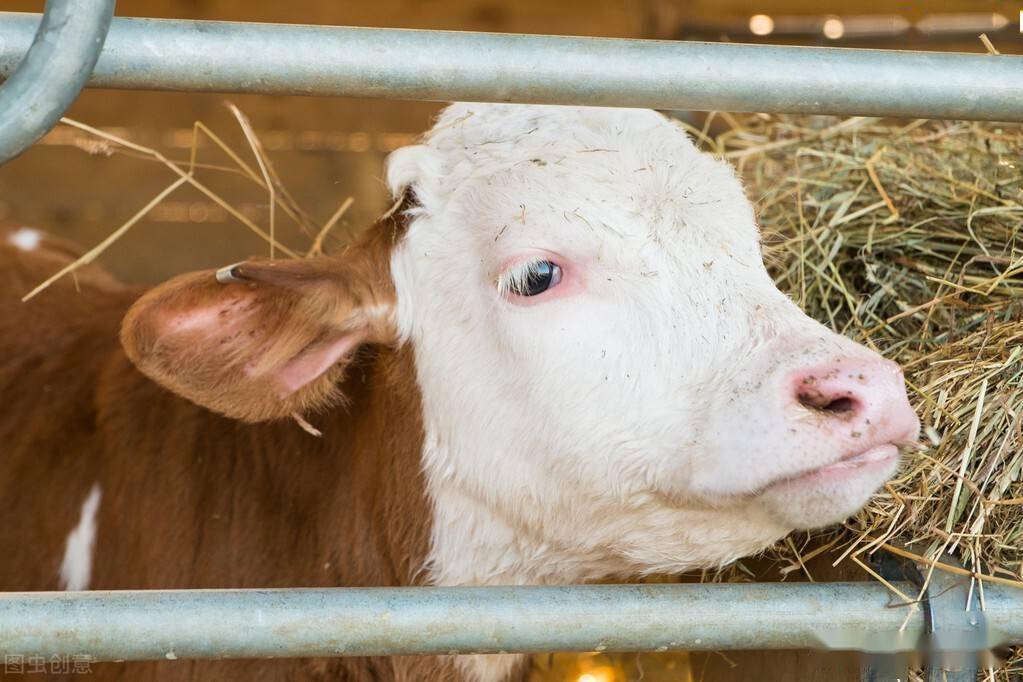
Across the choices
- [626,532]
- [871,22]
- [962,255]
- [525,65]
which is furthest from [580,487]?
[871,22]

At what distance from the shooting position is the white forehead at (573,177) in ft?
6.35

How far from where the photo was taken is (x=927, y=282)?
2.36 metres

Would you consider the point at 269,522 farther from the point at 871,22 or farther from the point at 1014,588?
the point at 871,22

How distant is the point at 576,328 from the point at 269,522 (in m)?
0.81

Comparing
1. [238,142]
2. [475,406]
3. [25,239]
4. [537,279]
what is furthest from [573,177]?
[238,142]

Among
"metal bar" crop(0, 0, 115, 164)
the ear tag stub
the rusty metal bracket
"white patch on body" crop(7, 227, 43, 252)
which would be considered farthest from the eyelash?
"white patch on body" crop(7, 227, 43, 252)

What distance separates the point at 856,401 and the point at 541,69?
627mm

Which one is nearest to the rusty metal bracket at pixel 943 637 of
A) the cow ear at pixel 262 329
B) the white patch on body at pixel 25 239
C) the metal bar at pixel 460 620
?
the metal bar at pixel 460 620

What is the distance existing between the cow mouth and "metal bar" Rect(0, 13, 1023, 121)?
463 millimetres

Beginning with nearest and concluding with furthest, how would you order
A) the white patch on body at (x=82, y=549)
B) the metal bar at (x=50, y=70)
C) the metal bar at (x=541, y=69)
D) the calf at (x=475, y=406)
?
1. the metal bar at (x=50, y=70)
2. the metal bar at (x=541, y=69)
3. the calf at (x=475, y=406)
4. the white patch on body at (x=82, y=549)

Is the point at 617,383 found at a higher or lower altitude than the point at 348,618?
higher

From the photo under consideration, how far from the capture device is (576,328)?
6.24ft

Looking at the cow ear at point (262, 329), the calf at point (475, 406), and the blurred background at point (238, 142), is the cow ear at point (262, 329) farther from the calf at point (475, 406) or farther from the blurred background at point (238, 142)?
the blurred background at point (238, 142)

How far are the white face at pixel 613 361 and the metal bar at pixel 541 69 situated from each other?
0.39 meters
